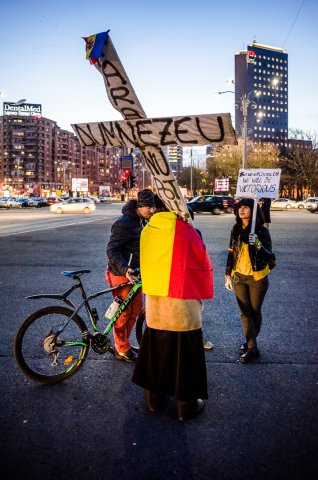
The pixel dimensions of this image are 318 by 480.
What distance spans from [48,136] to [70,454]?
670ft

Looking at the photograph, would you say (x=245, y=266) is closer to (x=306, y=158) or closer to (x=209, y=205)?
(x=209, y=205)

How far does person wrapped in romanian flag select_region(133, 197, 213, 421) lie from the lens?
10.5 ft

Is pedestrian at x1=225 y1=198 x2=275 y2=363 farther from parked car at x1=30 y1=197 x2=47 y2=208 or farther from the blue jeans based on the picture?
parked car at x1=30 y1=197 x2=47 y2=208

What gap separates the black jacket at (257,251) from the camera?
449 cm

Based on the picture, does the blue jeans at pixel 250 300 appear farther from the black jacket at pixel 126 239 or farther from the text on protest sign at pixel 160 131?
the text on protest sign at pixel 160 131

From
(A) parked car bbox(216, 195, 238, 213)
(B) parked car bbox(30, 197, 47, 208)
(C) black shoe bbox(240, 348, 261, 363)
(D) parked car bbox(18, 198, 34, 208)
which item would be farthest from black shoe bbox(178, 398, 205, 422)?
(B) parked car bbox(30, 197, 47, 208)

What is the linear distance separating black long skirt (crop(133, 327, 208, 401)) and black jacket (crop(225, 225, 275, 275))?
1532mm

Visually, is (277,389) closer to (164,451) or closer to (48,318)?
(164,451)

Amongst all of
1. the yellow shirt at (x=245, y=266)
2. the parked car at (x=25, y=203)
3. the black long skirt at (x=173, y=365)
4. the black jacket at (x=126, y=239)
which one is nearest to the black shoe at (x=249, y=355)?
the yellow shirt at (x=245, y=266)

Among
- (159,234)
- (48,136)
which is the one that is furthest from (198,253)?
(48,136)

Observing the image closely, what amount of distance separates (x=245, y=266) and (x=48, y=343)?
2.35 meters

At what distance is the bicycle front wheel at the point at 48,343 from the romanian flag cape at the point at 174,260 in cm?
114

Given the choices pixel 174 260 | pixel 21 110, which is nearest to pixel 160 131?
pixel 174 260

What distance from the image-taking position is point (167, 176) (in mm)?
3186
